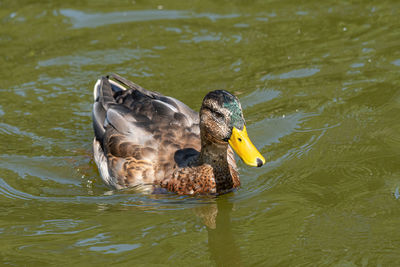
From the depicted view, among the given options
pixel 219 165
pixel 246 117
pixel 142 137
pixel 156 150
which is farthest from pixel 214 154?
pixel 246 117

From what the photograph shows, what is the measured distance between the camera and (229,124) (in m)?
6.63

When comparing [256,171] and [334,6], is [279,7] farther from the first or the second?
[256,171]

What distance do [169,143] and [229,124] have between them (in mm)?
1155

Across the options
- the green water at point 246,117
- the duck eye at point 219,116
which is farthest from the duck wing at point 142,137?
the duck eye at point 219,116

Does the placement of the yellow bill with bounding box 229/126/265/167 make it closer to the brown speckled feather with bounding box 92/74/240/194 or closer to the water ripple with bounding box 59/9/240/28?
the brown speckled feather with bounding box 92/74/240/194

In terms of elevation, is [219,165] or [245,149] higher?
[245,149]

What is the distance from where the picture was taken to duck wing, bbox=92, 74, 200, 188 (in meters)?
7.52

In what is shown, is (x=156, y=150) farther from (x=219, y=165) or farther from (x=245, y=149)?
(x=245, y=149)

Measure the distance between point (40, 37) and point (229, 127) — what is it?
6.09m

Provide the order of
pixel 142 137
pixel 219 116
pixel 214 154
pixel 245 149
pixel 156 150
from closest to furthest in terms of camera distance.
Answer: pixel 245 149 < pixel 219 116 < pixel 214 154 < pixel 156 150 < pixel 142 137

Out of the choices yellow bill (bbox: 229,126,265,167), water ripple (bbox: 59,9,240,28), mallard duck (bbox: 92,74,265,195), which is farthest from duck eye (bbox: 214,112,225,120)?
water ripple (bbox: 59,9,240,28)

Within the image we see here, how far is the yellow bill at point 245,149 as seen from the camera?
649 cm

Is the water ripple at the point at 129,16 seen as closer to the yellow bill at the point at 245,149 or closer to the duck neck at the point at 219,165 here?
the duck neck at the point at 219,165

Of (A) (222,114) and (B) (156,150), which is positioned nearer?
(A) (222,114)
